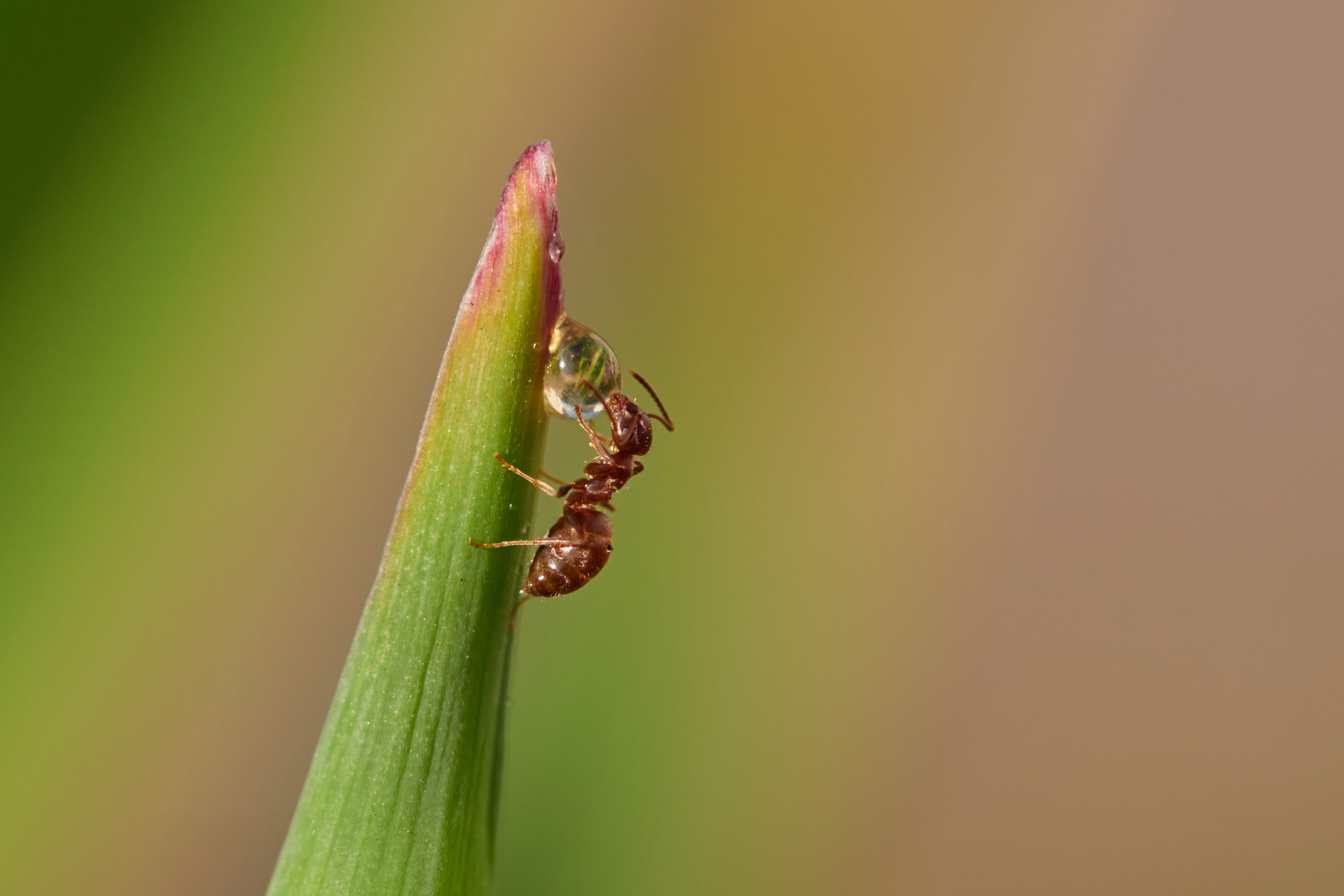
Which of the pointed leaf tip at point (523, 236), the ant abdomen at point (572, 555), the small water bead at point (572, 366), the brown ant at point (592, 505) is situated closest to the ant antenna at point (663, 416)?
the brown ant at point (592, 505)

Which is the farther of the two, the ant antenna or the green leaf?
the ant antenna

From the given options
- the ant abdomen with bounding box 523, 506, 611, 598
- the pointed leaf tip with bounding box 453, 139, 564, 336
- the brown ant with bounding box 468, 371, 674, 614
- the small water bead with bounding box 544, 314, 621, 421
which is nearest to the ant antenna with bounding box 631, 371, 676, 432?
the brown ant with bounding box 468, 371, 674, 614

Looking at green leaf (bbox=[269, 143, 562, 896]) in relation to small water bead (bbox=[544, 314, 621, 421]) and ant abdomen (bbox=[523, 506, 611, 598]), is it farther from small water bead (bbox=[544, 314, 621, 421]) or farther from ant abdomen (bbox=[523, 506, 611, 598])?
ant abdomen (bbox=[523, 506, 611, 598])

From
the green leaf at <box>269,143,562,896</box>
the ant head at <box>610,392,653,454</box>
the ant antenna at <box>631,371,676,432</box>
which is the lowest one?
the green leaf at <box>269,143,562,896</box>

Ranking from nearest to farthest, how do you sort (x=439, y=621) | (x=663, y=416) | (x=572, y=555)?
1. (x=439, y=621)
2. (x=572, y=555)
3. (x=663, y=416)

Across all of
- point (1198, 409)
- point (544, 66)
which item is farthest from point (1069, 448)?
point (544, 66)

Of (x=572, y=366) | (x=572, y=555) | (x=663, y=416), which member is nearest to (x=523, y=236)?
(x=572, y=366)

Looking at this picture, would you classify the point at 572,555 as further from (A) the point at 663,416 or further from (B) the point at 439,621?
(B) the point at 439,621

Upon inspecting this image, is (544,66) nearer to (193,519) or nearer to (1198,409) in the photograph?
(193,519)
